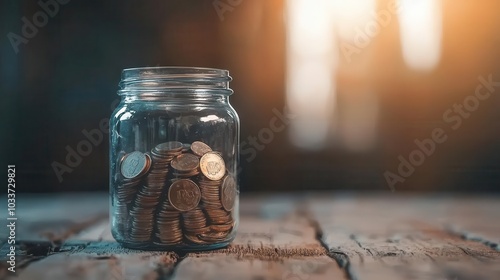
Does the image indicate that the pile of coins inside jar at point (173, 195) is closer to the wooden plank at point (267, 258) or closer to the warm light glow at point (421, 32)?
the wooden plank at point (267, 258)

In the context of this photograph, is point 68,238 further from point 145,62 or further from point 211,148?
point 145,62

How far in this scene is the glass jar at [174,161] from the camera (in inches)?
42.2

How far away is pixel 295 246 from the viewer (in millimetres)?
1185

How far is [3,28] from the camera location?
83.3 inches

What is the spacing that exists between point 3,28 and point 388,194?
1285 millimetres
